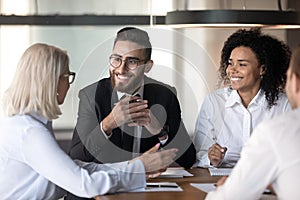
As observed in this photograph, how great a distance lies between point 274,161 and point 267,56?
1802 millimetres

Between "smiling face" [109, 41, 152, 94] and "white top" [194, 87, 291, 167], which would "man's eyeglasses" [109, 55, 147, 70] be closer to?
"smiling face" [109, 41, 152, 94]

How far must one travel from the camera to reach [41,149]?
2400 millimetres

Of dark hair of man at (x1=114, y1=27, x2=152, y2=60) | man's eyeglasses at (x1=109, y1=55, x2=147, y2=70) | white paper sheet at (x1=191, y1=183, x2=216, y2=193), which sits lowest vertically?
white paper sheet at (x1=191, y1=183, x2=216, y2=193)

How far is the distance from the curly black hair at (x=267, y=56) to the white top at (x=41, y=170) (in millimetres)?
1207

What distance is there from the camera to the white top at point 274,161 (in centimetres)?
187

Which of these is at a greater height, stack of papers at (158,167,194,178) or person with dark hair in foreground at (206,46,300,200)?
person with dark hair in foreground at (206,46,300,200)

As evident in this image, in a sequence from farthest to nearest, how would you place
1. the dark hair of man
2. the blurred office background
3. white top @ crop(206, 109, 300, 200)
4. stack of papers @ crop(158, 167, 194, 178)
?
the blurred office background < the dark hair of man < stack of papers @ crop(158, 167, 194, 178) < white top @ crop(206, 109, 300, 200)

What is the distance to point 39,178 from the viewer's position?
2.54m

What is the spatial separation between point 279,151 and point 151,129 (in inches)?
52.4

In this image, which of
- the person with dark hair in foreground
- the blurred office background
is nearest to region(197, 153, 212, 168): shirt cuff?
the person with dark hair in foreground

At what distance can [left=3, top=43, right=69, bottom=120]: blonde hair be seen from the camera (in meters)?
2.48

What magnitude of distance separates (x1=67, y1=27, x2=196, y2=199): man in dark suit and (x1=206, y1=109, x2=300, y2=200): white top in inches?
41.5

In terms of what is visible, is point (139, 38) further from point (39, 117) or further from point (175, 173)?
point (39, 117)

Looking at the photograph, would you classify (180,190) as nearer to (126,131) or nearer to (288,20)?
(126,131)
